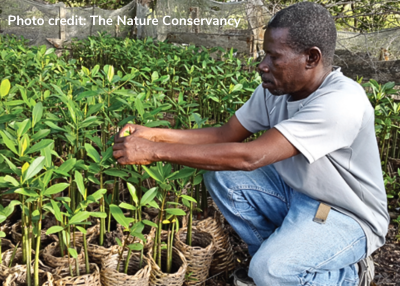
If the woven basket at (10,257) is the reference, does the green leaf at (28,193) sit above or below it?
above

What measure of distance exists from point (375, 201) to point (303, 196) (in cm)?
29

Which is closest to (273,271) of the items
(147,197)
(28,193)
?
(147,197)

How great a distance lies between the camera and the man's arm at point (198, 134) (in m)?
1.75

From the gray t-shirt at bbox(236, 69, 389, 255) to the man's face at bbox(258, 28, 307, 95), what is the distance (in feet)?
0.29

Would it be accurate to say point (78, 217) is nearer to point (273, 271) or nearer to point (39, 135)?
point (39, 135)

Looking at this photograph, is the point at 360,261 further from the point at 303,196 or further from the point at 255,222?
the point at 255,222

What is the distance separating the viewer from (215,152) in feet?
4.86

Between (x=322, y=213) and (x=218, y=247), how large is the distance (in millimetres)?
563

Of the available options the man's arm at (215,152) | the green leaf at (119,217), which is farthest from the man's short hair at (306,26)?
the green leaf at (119,217)

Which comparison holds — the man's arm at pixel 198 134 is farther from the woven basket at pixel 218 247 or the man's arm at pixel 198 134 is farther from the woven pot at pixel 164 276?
the woven pot at pixel 164 276

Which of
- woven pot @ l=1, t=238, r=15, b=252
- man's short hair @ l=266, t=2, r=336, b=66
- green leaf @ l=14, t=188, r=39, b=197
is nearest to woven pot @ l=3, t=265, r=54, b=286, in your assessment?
woven pot @ l=1, t=238, r=15, b=252

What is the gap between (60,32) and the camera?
8625mm

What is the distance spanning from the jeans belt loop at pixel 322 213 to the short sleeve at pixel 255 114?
1.66 ft

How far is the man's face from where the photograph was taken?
5.17ft
